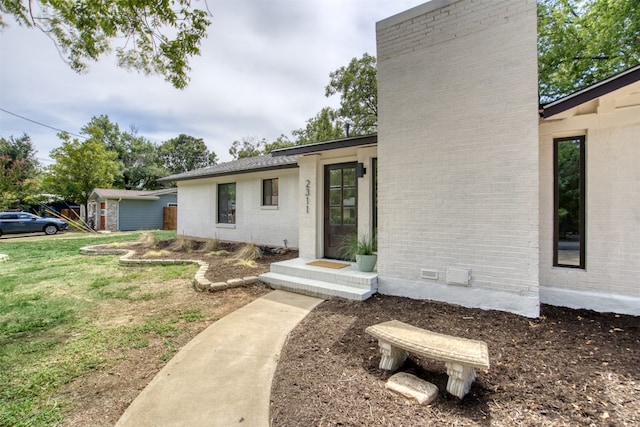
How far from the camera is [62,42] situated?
16.8ft

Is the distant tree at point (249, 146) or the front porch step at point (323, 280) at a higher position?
the distant tree at point (249, 146)

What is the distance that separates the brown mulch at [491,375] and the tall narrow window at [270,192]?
602cm

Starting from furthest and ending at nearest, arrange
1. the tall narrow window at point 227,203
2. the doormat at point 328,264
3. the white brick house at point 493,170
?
the tall narrow window at point 227,203 → the doormat at point 328,264 → the white brick house at point 493,170

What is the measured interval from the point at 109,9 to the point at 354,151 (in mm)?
5056

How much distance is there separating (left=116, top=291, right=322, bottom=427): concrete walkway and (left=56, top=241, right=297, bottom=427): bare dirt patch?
0.55 ft

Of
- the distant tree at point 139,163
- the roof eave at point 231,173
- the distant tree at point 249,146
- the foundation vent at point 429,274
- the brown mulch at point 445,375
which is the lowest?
the brown mulch at point 445,375

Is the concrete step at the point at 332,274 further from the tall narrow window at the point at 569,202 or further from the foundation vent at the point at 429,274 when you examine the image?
the tall narrow window at the point at 569,202

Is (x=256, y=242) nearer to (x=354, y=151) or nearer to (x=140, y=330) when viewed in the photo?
(x=354, y=151)

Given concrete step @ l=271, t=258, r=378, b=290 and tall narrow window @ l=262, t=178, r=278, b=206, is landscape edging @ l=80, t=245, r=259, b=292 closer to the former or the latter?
concrete step @ l=271, t=258, r=378, b=290

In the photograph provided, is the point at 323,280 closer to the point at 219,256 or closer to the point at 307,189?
the point at 307,189

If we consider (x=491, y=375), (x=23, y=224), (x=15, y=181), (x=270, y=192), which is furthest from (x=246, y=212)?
(x=15, y=181)

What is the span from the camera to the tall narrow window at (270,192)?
9484 mm

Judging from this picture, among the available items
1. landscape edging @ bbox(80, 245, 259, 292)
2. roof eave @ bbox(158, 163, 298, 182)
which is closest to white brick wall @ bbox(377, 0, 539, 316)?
landscape edging @ bbox(80, 245, 259, 292)

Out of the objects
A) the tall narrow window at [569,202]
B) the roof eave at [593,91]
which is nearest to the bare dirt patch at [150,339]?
the tall narrow window at [569,202]
